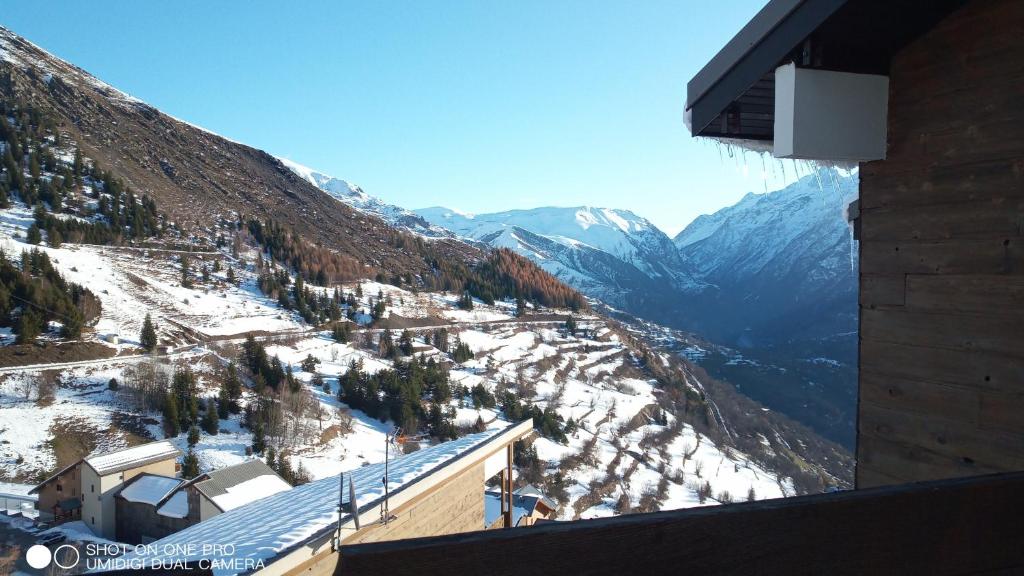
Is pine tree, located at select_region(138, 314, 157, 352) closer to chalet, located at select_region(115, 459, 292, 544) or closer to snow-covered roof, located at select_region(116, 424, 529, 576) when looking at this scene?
chalet, located at select_region(115, 459, 292, 544)

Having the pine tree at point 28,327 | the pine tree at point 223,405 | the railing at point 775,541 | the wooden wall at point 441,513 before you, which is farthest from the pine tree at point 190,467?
the railing at point 775,541

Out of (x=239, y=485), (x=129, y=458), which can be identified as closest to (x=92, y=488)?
(x=129, y=458)

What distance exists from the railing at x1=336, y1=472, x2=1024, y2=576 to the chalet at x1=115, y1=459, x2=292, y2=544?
A: 18893 millimetres

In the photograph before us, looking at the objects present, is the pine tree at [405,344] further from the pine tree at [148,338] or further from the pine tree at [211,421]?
the pine tree at [211,421]

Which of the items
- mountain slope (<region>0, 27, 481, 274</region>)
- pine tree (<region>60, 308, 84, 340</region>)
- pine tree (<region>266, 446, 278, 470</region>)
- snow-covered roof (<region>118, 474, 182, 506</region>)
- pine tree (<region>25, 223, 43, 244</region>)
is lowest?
pine tree (<region>266, 446, 278, 470</region>)

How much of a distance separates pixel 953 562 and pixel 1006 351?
1.27 meters

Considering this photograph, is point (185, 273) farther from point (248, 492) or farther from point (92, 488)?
point (248, 492)

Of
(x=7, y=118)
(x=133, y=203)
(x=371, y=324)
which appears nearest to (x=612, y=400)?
(x=371, y=324)

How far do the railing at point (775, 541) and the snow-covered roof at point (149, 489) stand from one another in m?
23.2

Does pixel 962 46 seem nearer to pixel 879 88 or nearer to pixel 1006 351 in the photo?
pixel 879 88

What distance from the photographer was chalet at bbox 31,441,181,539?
20.8 meters

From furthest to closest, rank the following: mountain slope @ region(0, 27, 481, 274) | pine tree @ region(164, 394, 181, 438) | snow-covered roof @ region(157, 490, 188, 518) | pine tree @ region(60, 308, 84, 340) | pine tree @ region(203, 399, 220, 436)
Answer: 1. mountain slope @ region(0, 27, 481, 274)
2. pine tree @ region(60, 308, 84, 340)
3. pine tree @ region(203, 399, 220, 436)
4. pine tree @ region(164, 394, 181, 438)
5. snow-covered roof @ region(157, 490, 188, 518)

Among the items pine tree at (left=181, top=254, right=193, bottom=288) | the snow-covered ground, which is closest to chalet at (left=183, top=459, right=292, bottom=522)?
the snow-covered ground

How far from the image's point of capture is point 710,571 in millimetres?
1109
